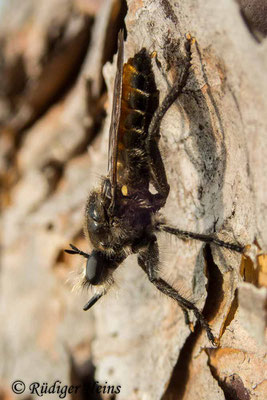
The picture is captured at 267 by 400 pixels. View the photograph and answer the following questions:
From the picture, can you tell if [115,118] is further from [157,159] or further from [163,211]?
[163,211]

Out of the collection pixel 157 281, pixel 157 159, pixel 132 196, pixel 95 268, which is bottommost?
pixel 95 268

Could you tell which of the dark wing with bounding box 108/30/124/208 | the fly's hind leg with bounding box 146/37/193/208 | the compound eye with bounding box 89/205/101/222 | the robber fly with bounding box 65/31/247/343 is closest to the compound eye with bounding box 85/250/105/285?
the robber fly with bounding box 65/31/247/343

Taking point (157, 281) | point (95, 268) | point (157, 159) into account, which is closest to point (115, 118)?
point (157, 159)

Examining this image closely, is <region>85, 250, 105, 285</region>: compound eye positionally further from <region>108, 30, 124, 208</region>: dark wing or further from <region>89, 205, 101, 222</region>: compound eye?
<region>108, 30, 124, 208</region>: dark wing

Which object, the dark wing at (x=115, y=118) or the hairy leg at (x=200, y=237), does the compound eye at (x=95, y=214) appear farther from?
the hairy leg at (x=200, y=237)

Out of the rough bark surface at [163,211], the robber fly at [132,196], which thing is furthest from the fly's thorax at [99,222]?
the rough bark surface at [163,211]

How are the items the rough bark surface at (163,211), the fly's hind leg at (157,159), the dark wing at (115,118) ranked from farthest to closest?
1. the fly's hind leg at (157,159)
2. the dark wing at (115,118)
3. the rough bark surface at (163,211)

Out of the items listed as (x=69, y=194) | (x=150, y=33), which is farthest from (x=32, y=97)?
(x=150, y=33)
